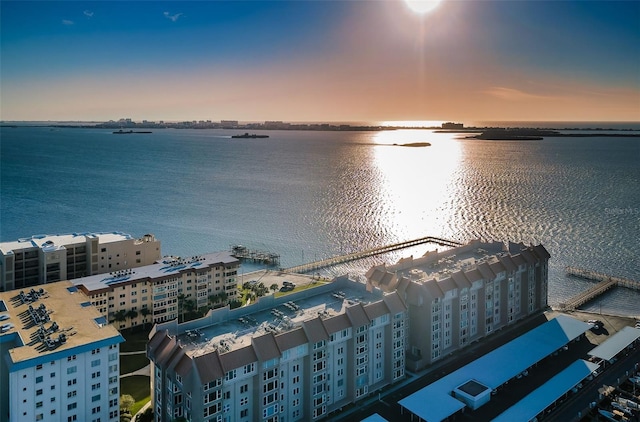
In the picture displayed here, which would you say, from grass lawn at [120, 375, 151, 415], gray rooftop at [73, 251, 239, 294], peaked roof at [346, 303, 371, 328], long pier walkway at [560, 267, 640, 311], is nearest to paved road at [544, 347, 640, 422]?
long pier walkway at [560, 267, 640, 311]

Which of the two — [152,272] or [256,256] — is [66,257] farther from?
[256,256]

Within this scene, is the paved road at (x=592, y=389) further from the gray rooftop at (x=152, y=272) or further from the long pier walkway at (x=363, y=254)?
the long pier walkway at (x=363, y=254)

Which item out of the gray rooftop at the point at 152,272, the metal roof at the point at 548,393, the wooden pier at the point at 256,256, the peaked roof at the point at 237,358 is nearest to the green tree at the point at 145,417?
the peaked roof at the point at 237,358

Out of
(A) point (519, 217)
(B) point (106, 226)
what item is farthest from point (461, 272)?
(B) point (106, 226)

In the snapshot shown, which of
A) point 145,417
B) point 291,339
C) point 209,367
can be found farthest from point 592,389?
point 145,417

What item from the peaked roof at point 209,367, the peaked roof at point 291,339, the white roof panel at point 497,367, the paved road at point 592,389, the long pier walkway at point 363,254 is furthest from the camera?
the long pier walkway at point 363,254
